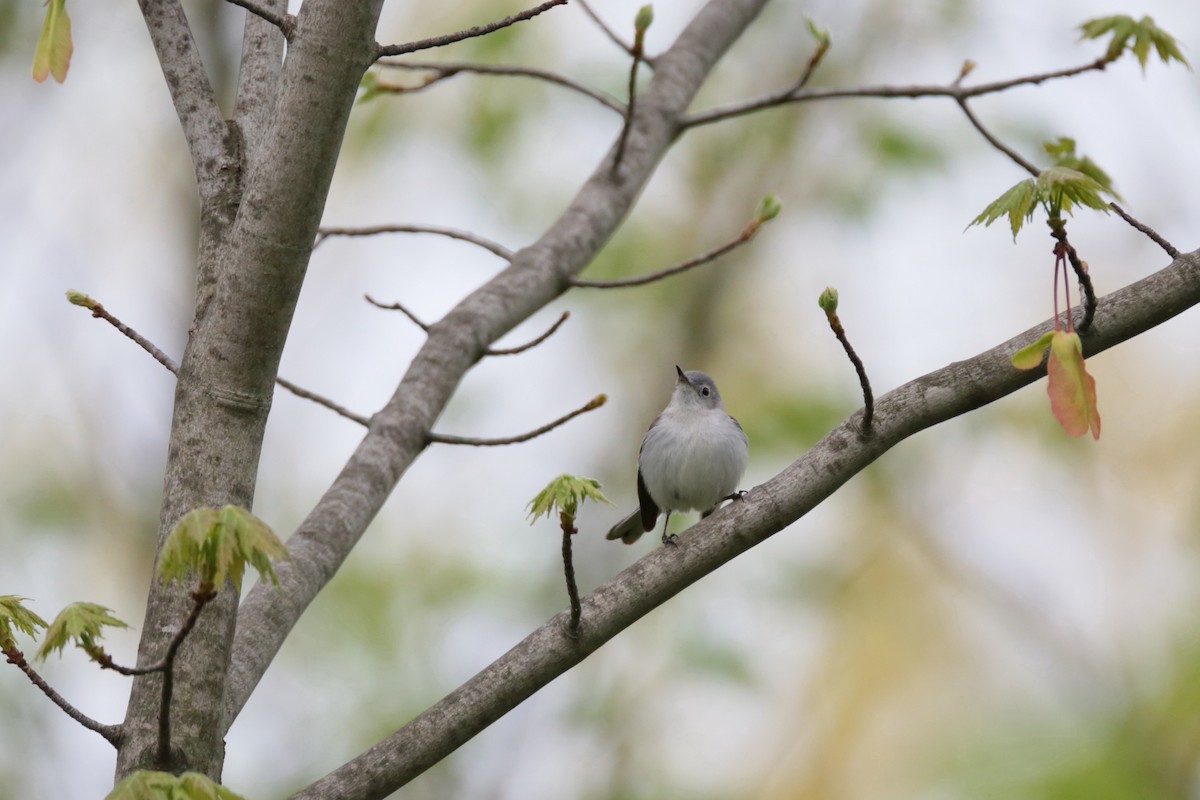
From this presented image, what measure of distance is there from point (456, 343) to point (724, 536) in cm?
152

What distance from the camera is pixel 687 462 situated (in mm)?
5043

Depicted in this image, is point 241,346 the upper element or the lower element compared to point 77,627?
upper

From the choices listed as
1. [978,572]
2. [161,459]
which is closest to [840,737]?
[978,572]

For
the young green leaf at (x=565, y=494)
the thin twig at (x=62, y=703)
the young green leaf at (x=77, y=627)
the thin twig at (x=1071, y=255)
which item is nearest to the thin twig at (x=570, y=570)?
the young green leaf at (x=565, y=494)

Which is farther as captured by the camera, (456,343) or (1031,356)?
(456,343)

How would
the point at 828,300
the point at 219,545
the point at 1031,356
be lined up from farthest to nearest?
the point at 828,300, the point at 1031,356, the point at 219,545

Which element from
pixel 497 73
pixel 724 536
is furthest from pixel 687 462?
pixel 724 536

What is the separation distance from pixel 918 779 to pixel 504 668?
406 cm

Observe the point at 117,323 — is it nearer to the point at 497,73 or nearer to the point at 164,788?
the point at 164,788

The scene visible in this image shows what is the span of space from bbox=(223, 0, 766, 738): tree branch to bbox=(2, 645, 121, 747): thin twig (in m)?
0.23

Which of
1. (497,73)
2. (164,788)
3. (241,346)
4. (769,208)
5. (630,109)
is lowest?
(164,788)

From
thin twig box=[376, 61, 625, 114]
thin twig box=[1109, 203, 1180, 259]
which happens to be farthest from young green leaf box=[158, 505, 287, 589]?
thin twig box=[376, 61, 625, 114]

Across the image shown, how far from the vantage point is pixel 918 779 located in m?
5.90

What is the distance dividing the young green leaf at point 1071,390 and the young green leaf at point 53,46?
2.20 meters
